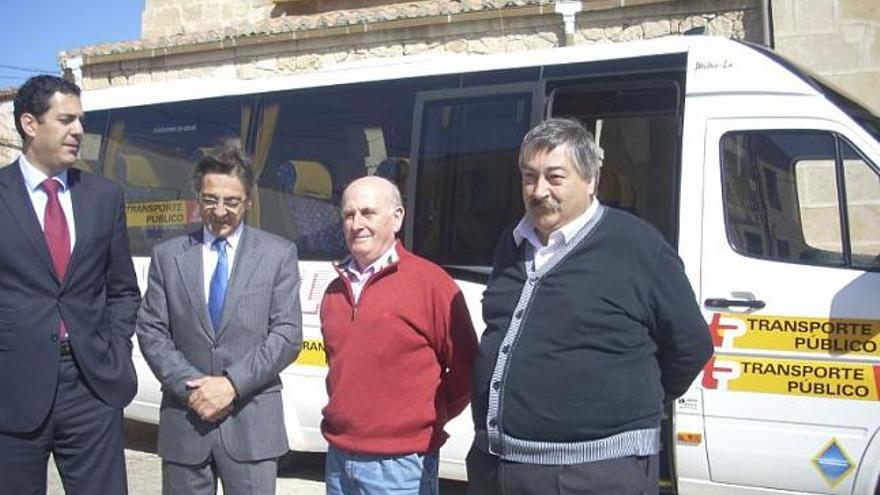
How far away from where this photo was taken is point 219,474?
3186 millimetres

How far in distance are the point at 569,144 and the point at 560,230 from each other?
9.7 inches

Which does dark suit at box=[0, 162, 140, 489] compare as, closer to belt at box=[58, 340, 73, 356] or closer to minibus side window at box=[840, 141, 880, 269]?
belt at box=[58, 340, 73, 356]

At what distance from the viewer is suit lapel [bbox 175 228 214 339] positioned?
3.16m

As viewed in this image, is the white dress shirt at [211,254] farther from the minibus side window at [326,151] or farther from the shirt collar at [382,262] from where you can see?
the minibus side window at [326,151]

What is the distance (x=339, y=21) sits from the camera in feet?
37.8

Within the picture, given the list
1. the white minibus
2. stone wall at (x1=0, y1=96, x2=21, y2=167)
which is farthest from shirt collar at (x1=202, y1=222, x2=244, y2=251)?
stone wall at (x1=0, y1=96, x2=21, y2=167)

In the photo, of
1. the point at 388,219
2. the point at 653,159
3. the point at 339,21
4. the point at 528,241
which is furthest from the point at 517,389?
the point at 339,21

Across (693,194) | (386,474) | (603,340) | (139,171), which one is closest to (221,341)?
(386,474)

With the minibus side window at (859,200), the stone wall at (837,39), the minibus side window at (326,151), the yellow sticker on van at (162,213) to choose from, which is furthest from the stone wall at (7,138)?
the minibus side window at (859,200)

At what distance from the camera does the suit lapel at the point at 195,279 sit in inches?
124

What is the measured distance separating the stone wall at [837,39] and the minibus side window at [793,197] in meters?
4.39

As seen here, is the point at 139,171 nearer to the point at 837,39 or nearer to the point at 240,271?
the point at 240,271

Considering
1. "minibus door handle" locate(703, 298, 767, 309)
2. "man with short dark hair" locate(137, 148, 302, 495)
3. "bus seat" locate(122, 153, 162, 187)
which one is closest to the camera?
"man with short dark hair" locate(137, 148, 302, 495)

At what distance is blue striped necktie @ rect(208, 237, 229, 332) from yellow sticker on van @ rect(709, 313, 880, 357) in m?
2.52
